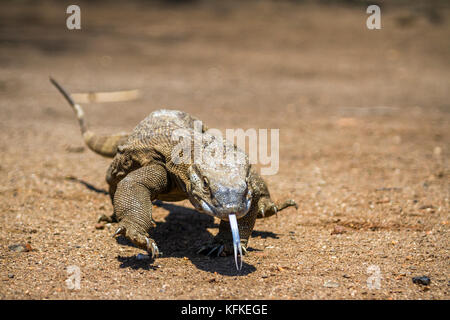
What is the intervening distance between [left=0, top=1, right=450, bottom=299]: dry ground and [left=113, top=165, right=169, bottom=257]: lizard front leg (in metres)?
0.33

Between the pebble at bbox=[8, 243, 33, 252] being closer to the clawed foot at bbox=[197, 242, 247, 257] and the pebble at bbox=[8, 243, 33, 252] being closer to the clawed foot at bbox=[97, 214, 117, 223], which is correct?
the clawed foot at bbox=[97, 214, 117, 223]

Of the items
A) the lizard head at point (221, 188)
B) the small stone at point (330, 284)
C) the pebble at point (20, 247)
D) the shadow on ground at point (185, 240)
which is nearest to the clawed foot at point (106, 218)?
the shadow on ground at point (185, 240)

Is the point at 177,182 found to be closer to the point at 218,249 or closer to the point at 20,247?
the point at 218,249

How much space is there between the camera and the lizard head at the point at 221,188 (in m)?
3.60

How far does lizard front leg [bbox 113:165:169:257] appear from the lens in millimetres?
4086

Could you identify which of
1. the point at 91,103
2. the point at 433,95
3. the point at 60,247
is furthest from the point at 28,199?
the point at 433,95

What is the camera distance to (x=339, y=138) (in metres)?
10.0

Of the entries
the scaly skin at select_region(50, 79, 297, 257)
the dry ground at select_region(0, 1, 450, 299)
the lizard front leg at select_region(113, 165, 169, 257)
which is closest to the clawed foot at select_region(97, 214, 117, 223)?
the dry ground at select_region(0, 1, 450, 299)

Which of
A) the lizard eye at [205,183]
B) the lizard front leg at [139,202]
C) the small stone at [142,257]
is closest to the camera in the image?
the lizard eye at [205,183]

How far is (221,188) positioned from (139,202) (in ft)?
3.42

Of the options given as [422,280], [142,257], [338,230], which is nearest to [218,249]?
[142,257]

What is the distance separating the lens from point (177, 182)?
453cm

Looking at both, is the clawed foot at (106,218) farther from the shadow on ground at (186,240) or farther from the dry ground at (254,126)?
the shadow on ground at (186,240)

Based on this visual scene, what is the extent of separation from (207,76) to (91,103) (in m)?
5.02
